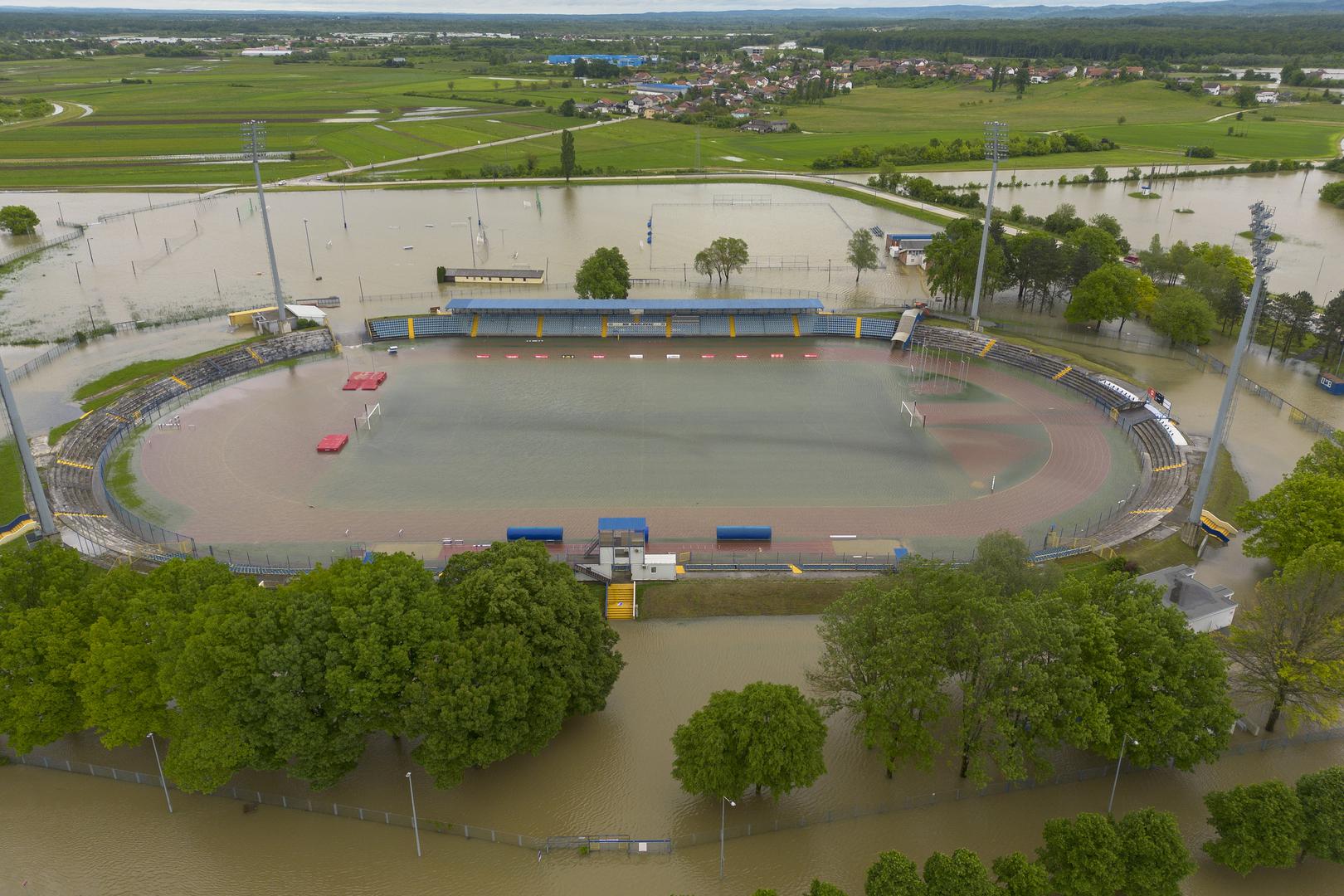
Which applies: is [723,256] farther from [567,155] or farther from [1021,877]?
[1021,877]

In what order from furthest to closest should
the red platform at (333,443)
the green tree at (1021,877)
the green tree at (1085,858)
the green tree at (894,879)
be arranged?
the red platform at (333,443)
the green tree at (1085,858)
the green tree at (1021,877)
the green tree at (894,879)

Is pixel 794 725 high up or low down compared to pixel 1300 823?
up

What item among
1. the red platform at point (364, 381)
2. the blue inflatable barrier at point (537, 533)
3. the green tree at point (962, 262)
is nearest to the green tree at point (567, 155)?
the green tree at point (962, 262)

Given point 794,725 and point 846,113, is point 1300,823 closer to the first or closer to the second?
point 794,725

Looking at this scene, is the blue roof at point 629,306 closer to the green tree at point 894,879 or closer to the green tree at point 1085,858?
the green tree at point 1085,858

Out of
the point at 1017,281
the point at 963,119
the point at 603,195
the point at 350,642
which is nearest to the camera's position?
the point at 350,642

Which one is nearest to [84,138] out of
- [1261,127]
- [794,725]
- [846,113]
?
[846,113]
